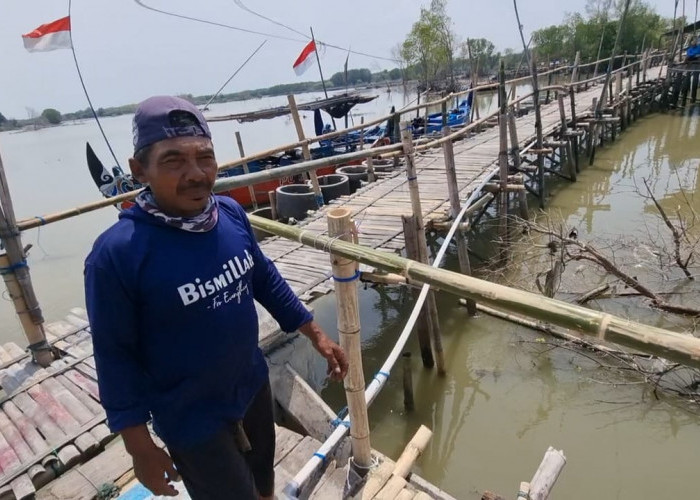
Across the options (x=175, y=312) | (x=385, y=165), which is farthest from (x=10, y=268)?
(x=385, y=165)

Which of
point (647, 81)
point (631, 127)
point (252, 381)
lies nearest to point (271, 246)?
point (252, 381)

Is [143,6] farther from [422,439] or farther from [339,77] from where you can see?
[339,77]

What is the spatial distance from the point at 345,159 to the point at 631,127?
21.2 metres

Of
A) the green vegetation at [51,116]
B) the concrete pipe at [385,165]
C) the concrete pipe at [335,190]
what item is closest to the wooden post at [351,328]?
the concrete pipe at [335,190]

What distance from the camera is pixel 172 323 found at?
133 centimetres

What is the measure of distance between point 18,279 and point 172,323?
294 cm

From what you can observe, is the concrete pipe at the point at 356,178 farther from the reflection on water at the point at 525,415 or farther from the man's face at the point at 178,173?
the man's face at the point at 178,173

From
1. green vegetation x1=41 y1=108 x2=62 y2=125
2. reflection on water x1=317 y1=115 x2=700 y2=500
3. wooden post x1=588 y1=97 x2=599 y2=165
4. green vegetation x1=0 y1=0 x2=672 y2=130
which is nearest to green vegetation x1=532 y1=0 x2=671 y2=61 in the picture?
green vegetation x1=0 y1=0 x2=672 y2=130

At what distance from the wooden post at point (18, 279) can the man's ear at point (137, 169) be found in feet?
8.36

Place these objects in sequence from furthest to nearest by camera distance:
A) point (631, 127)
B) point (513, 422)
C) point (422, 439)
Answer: point (631, 127), point (513, 422), point (422, 439)

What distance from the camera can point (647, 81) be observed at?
22.0 m

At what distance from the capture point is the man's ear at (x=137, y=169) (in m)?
1.35

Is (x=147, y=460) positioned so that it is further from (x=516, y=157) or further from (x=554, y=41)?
(x=554, y=41)

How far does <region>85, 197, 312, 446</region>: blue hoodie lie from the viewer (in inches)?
49.3
